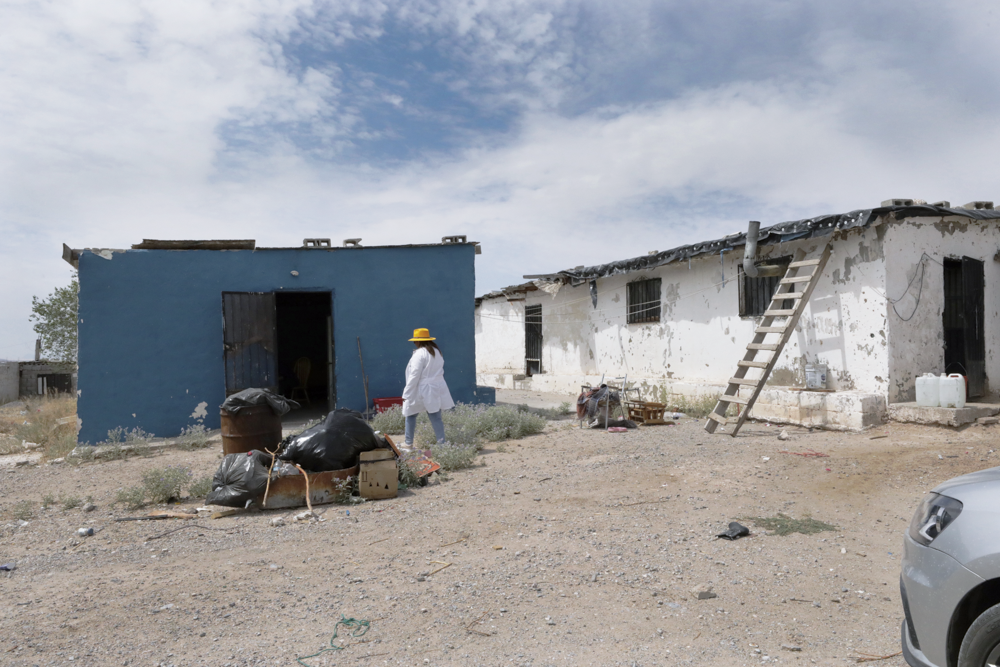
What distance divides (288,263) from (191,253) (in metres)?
1.49

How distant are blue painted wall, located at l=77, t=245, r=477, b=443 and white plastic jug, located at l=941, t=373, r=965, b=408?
22.8 feet

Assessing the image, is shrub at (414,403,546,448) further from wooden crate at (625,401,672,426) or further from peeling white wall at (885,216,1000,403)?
peeling white wall at (885,216,1000,403)

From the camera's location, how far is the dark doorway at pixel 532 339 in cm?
1755

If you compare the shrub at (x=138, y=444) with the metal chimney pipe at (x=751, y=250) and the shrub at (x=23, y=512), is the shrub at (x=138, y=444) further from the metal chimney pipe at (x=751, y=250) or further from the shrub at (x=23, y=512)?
the metal chimney pipe at (x=751, y=250)

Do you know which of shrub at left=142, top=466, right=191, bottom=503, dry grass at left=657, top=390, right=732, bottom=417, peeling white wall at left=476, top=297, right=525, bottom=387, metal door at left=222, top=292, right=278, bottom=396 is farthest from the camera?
peeling white wall at left=476, top=297, right=525, bottom=387

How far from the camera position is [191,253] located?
32.4 ft

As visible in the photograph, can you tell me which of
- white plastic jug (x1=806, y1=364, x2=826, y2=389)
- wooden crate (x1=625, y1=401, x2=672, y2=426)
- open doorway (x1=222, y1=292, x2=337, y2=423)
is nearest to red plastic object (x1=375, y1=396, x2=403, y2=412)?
open doorway (x1=222, y1=292, x2=337, y2=423)

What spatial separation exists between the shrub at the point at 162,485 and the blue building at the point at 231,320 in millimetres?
4216

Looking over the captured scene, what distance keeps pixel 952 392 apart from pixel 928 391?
254mm

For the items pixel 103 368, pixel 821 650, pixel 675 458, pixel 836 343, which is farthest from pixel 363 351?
pixel 821 650

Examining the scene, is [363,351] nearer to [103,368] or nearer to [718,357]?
[103,368]

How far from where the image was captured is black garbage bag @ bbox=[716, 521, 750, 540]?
425cm

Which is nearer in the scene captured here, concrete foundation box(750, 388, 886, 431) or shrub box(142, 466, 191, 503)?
shrub box(142, 466, 191, 503)

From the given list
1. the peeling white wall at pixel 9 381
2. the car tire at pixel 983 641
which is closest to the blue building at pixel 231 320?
the car tire at pixel 983 641
